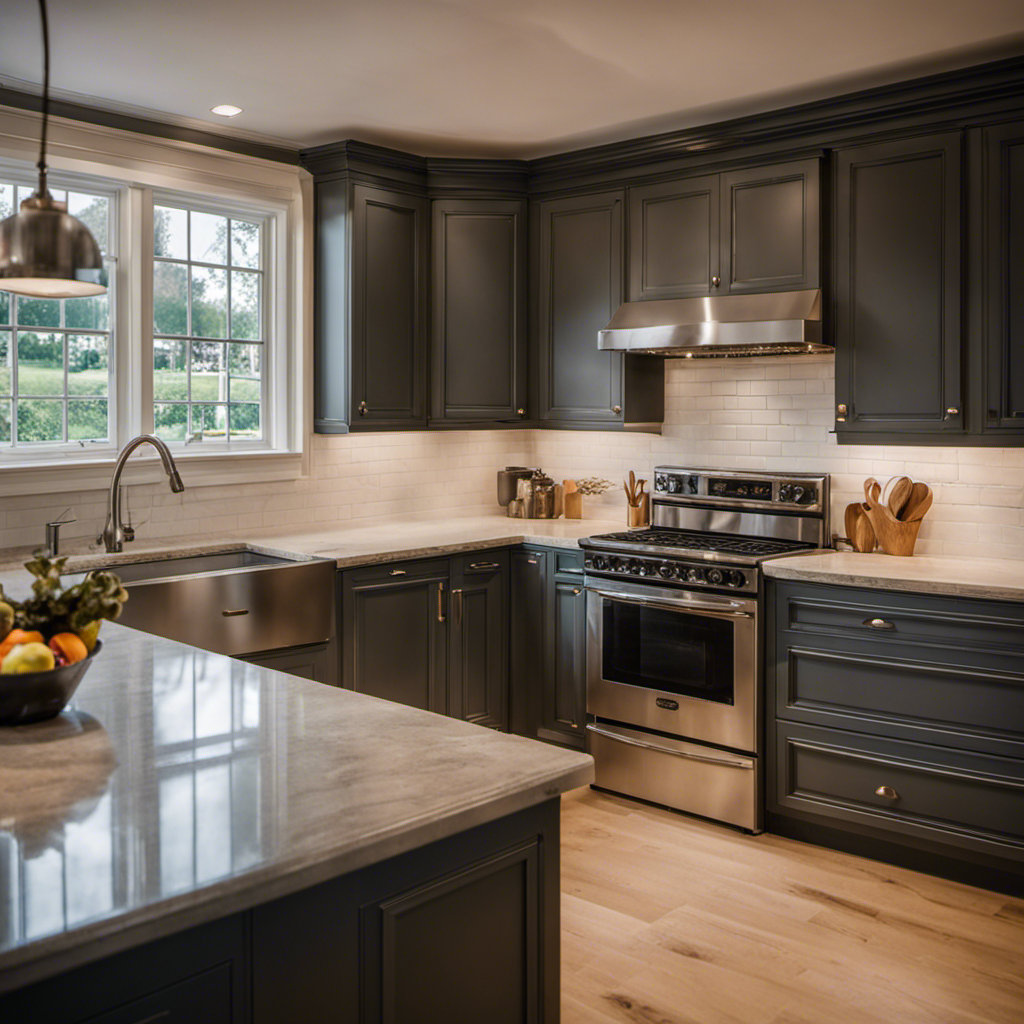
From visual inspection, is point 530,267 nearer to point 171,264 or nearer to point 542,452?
point 542,452

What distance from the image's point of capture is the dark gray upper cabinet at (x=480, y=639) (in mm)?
4641

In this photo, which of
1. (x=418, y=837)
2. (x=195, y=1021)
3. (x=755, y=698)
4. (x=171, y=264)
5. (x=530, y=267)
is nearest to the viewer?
(x=195, y=1021)

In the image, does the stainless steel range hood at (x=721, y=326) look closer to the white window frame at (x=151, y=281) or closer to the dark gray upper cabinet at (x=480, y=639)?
the dark gray upper cabinet at (x=480, y=639)

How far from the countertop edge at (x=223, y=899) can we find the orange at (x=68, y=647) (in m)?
0.78

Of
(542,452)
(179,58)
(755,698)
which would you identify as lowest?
(755,698)

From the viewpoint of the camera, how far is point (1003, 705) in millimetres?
3494

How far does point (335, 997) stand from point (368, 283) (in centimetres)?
369

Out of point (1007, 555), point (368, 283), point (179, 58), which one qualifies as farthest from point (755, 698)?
point (179, 58)

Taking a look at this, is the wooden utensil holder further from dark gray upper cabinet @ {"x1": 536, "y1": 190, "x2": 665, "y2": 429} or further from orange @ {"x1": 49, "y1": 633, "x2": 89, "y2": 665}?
orange @ {"x1": 49, "y1": 633, "x2": 89, "y2": 665}

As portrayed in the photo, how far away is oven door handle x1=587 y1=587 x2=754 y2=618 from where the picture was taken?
4047 mm

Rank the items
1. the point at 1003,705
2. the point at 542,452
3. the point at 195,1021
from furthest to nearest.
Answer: the point at 542,452, the point at 1003,705, the point at 195,1021

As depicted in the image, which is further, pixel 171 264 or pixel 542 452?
pixel 542 452

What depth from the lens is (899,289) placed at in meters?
4.03

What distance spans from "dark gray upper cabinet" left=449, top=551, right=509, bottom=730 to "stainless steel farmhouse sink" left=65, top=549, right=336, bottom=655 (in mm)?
680
